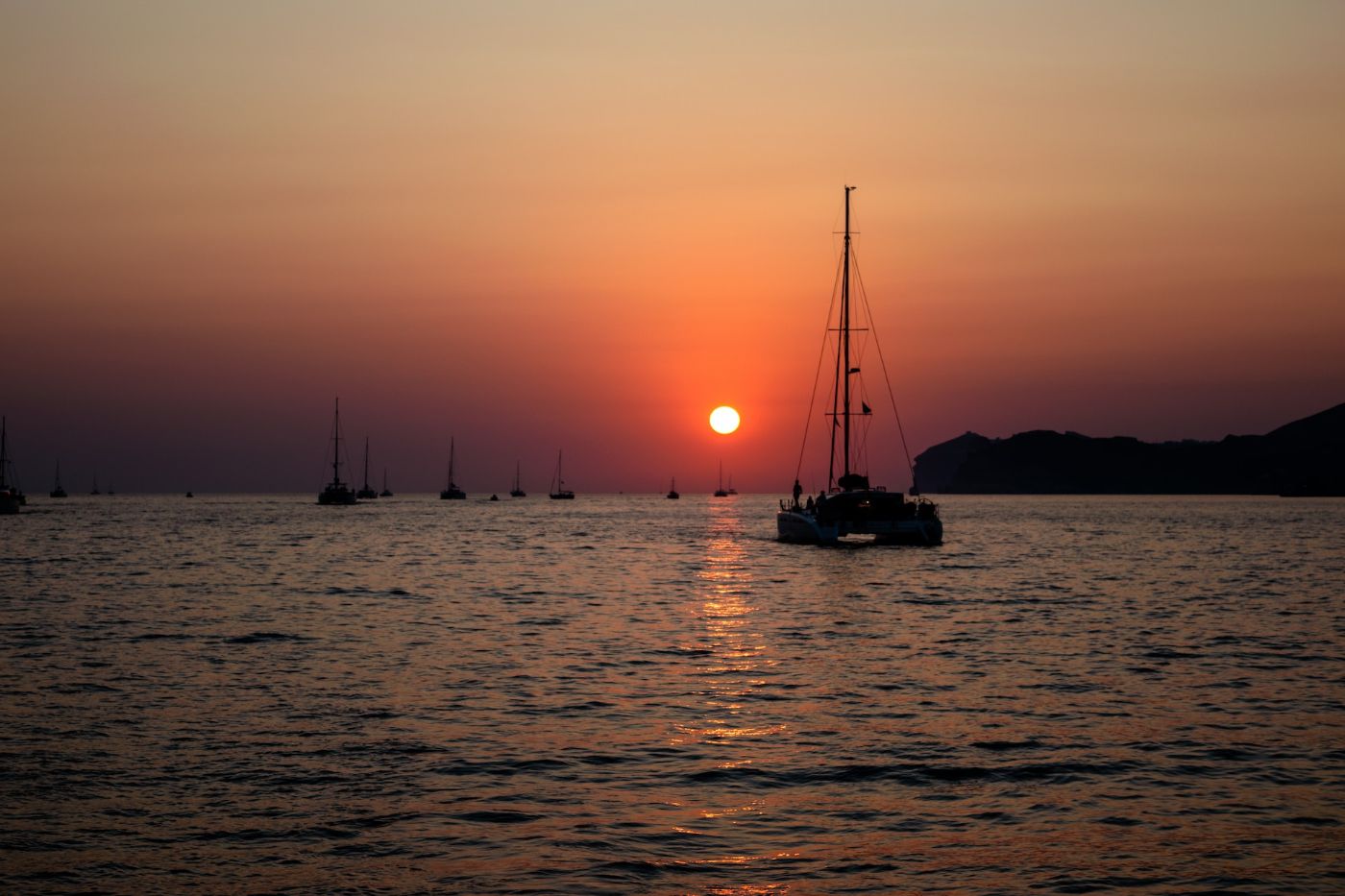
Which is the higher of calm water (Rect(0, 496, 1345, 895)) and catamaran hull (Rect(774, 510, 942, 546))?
catamaran hull (Rect(774, 510, 942, 546))

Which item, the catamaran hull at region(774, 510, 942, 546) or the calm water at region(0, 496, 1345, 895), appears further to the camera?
the catamaran hull at region(774, 510, 942, 546)

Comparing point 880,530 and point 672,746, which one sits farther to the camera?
point 880,530

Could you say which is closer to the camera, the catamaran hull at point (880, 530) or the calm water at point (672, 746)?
the calm water at point (672, 746)

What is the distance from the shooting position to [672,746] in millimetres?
18859

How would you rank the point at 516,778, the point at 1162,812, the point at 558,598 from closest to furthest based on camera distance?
1. the point at 1162,812
2. the point at 516,778
3. the point at 558,598

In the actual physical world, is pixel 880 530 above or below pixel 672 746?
above

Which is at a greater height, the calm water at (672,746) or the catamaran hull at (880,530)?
the catamaran hull at (880,530)

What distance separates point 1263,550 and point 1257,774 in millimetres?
73426

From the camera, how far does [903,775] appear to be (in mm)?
16828

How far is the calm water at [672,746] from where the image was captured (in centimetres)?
1298

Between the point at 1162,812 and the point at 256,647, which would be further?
the point at 256,647

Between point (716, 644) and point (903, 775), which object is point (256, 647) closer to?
point (716, 644)

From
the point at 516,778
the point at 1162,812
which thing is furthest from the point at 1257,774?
the point at 516,778

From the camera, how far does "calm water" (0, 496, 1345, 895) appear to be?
42.6 feet
